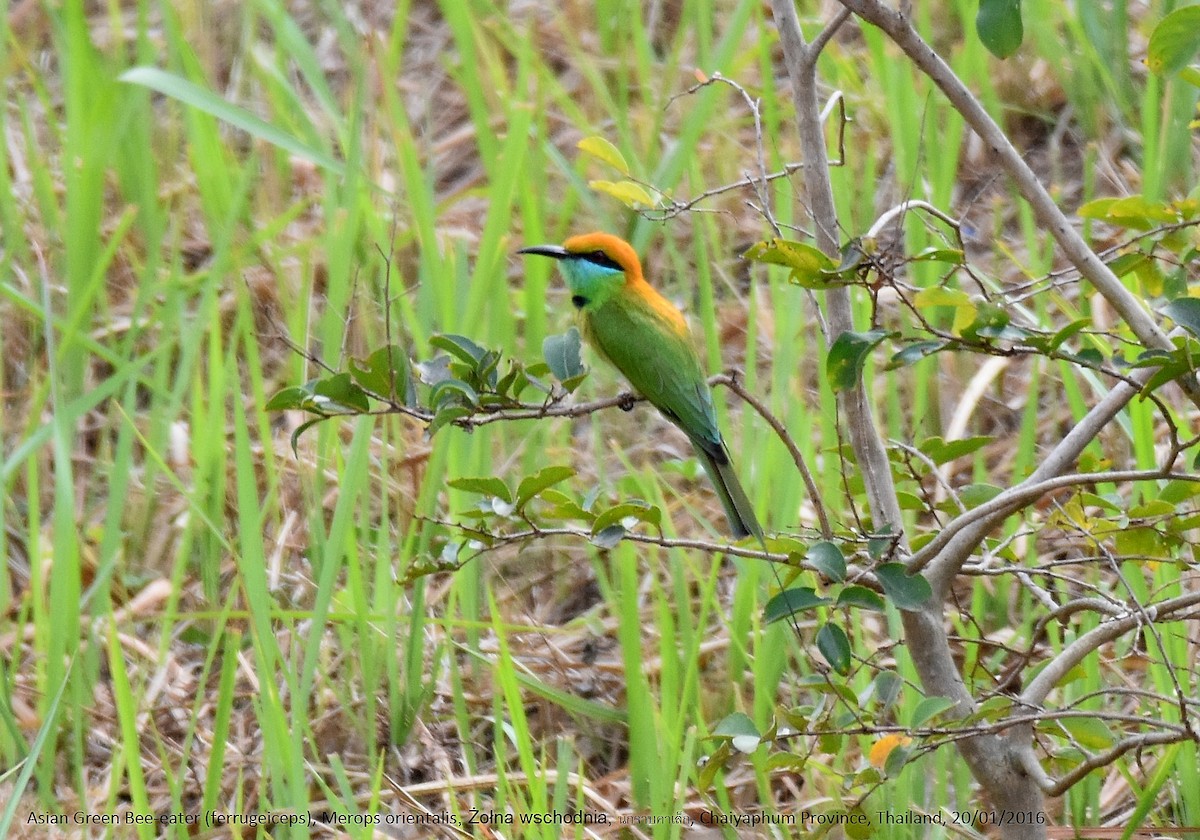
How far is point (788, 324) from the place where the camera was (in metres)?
3.02

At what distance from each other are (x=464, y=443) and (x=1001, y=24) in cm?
165

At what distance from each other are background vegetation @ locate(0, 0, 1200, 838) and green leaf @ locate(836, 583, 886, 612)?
5.9 inches

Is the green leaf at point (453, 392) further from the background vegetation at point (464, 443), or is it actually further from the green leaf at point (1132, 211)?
the green leaf at point (1132, 211)

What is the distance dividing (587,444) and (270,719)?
1597 millimetres

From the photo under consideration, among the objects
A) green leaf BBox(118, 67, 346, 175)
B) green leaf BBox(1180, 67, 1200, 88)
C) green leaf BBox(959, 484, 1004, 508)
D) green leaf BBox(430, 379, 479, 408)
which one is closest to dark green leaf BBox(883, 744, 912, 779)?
green leaf BBox(959, 484, 1004, 508)

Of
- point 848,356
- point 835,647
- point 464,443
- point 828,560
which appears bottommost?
point 835,647

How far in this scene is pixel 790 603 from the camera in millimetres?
1667

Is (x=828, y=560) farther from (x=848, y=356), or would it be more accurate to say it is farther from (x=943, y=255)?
(x=943, y=255)

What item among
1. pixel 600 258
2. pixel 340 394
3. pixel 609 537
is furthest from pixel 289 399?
pixel 600 258

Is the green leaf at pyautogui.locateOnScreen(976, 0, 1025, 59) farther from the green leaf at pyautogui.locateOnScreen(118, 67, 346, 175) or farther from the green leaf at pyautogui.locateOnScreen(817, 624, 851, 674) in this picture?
the green leaf at pyautogui.locateOnScreen(118, 67, 346, 175)

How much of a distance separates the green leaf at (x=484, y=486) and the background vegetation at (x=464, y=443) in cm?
4

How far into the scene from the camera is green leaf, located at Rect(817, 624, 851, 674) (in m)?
1.68

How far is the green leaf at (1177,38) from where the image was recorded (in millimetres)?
1461

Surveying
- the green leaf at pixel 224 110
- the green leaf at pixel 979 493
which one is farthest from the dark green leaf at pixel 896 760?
the green leaf at pixel 224 110
